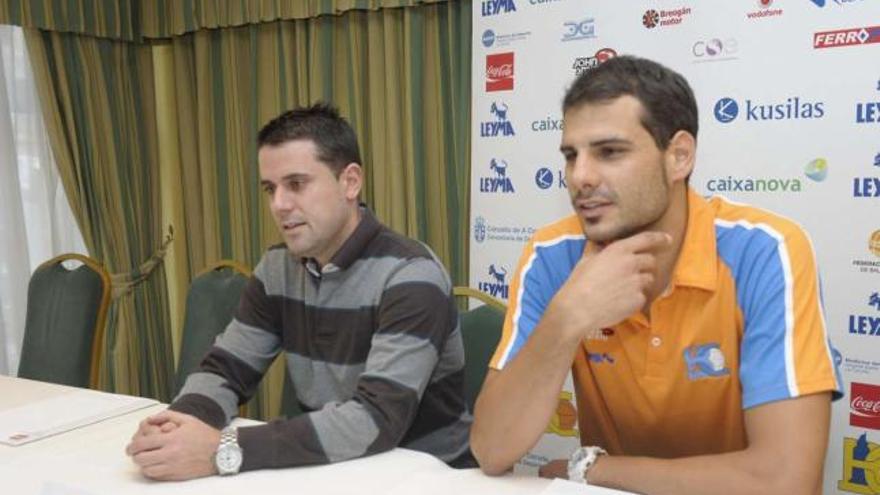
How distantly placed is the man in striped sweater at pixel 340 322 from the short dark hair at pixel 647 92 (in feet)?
1.94

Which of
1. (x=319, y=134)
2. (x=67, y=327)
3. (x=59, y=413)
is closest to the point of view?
(x=59, y=413)

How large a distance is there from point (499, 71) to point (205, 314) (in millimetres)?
→ 1587

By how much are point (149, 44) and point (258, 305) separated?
3003mm

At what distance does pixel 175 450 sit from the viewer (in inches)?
51.9

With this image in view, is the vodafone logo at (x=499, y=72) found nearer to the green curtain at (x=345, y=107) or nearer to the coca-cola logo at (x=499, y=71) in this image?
the coca-cola logo at (x=499, y=71)

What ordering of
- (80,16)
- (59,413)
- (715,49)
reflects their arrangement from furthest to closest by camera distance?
(80,16) → (715,49) → (59,413)

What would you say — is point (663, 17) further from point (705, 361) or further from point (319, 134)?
point (705, 361)

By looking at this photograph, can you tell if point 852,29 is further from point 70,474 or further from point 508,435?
point 70,474

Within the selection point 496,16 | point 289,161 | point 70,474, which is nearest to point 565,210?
point 496,16

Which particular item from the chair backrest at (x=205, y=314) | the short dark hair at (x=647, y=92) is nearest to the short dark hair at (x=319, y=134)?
the chair backrest at (x=205, y=314)

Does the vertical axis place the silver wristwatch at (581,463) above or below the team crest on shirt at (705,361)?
below

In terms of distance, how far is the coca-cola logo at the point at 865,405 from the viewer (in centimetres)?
243

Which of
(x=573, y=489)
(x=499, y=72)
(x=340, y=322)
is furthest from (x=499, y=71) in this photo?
(x=573, y=489)

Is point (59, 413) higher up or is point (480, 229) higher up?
point (480, 229)
